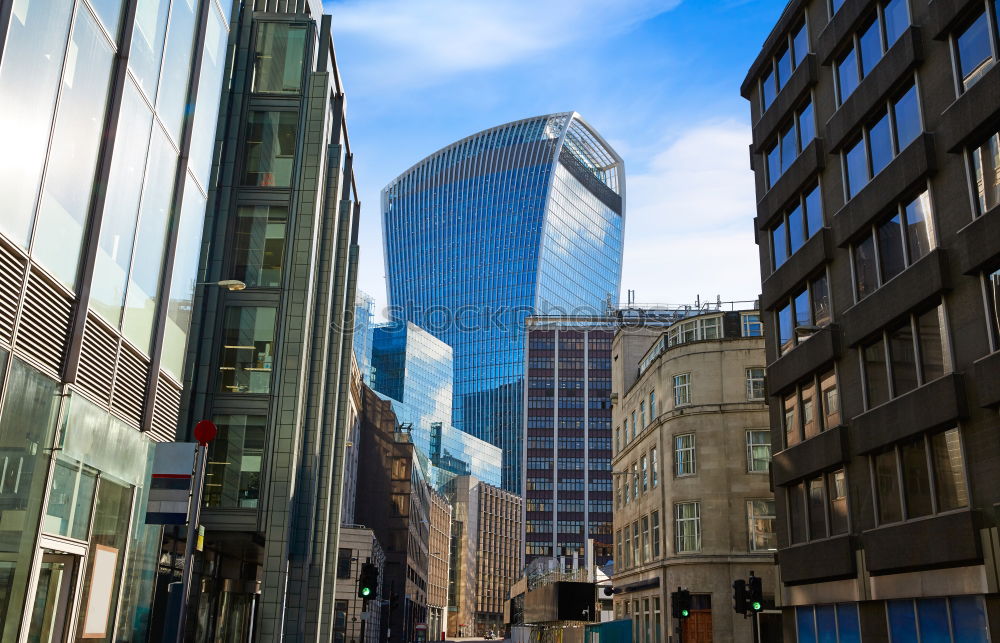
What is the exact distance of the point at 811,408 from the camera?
3244 cm

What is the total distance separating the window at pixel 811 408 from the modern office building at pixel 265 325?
61.7ft

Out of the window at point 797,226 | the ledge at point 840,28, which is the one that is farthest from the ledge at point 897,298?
the ledge at point 840,28

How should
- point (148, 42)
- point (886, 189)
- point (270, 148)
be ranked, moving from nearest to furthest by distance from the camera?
point (148, 42) < point (886, 189) < point (270, 148)

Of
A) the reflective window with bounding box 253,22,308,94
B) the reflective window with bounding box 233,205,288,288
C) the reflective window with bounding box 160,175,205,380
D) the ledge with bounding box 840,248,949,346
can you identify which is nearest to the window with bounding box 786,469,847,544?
the ledge with bounding box 840,248,949,346

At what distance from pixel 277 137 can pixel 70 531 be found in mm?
22692

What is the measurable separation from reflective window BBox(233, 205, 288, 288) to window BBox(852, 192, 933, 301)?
21.4m

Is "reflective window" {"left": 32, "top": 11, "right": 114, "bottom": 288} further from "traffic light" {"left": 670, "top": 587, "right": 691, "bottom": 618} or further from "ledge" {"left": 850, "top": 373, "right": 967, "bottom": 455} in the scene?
"traffic light" {"left": 670, "top": 587, "right": 691, "bottom": 618}

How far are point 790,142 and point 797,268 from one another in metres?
5.62

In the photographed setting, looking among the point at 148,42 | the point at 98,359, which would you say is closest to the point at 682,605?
the point at 98,359

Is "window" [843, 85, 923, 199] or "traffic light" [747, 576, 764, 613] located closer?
"window" [843, 85, 923, 199]

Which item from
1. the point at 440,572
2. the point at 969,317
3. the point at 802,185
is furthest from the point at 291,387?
the point at 440,572

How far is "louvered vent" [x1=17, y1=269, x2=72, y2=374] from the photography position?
50.9 ft

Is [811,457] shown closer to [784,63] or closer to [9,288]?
[784,63]

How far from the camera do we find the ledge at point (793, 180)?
32.3 m
